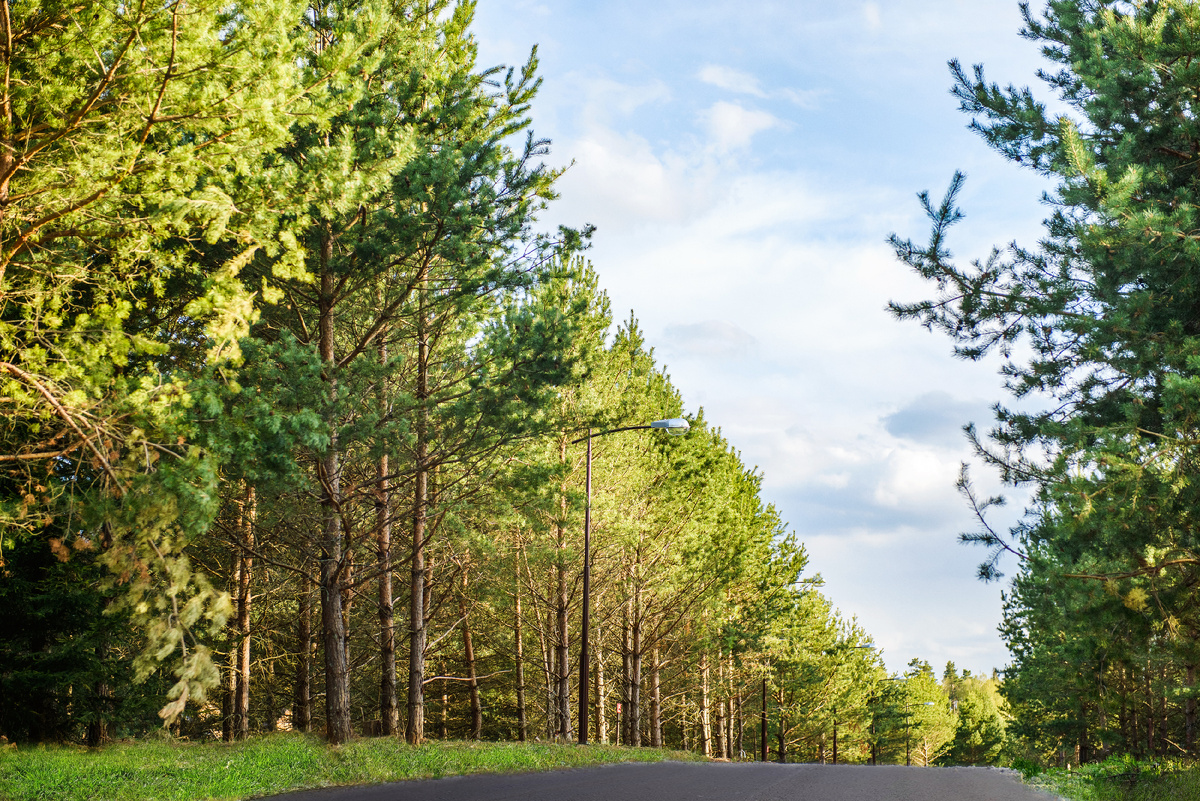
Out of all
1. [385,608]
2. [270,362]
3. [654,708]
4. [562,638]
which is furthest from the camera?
[654,708]

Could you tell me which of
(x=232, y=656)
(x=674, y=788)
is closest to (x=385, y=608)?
(x=232, y=656)

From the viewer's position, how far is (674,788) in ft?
38.0

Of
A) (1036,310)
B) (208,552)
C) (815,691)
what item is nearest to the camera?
(1036,310)

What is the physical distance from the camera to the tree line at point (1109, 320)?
824cm

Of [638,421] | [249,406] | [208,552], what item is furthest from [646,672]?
[249,406]

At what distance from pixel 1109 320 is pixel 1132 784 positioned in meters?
7.19

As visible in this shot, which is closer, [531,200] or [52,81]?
[52,81]

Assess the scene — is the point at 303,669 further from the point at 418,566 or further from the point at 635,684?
the point at 635,684

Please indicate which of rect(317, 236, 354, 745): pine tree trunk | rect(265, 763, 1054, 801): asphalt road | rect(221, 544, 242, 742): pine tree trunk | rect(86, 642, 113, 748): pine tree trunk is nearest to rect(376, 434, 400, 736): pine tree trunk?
rect(317, 236, 354, 745): pine tree trunk

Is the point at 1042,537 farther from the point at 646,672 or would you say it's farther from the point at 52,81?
the point at 646,672

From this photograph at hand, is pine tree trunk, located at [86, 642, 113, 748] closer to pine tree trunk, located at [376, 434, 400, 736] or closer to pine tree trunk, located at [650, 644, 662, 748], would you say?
pine tree trunk, located at [376, 434, 400, 736]

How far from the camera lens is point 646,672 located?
30484 millimetres

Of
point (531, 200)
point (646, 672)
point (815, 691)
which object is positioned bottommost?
point (815, 691)

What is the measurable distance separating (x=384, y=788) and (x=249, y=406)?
5522 millimetres
